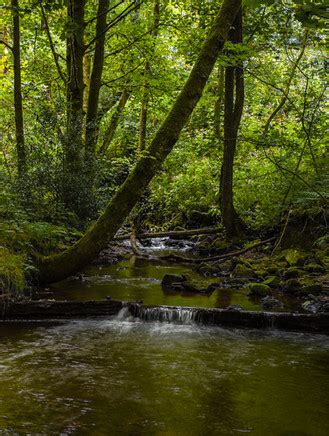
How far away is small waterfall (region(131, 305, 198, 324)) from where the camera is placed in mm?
7590

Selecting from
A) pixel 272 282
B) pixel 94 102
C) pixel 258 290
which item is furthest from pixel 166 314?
pixel 94 102

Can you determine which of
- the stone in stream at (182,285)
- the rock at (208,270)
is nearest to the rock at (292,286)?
the stone in stream at (182,285)

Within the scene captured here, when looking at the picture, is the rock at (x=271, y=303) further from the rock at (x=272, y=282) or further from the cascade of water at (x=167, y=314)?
the cascade of water at (x=167, y=314)

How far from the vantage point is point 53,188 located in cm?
1090

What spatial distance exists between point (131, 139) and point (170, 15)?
26.4 ft

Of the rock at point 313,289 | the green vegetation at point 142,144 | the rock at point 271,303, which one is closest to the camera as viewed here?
the green vegetation at point 142,144

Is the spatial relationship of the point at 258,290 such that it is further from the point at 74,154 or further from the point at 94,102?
the point at 94,102

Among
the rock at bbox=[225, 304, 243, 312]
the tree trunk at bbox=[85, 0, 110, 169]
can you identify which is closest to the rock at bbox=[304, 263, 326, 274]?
the rock at bbox=[225, 304, 243, 312]

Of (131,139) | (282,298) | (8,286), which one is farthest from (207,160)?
(8,286)

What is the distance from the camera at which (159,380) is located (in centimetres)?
509

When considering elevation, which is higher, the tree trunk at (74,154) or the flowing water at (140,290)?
the tree trunk at (74,154)

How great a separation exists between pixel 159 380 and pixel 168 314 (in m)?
2.53

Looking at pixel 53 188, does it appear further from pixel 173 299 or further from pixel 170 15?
pixel 170 15

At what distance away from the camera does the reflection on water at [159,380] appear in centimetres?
402
